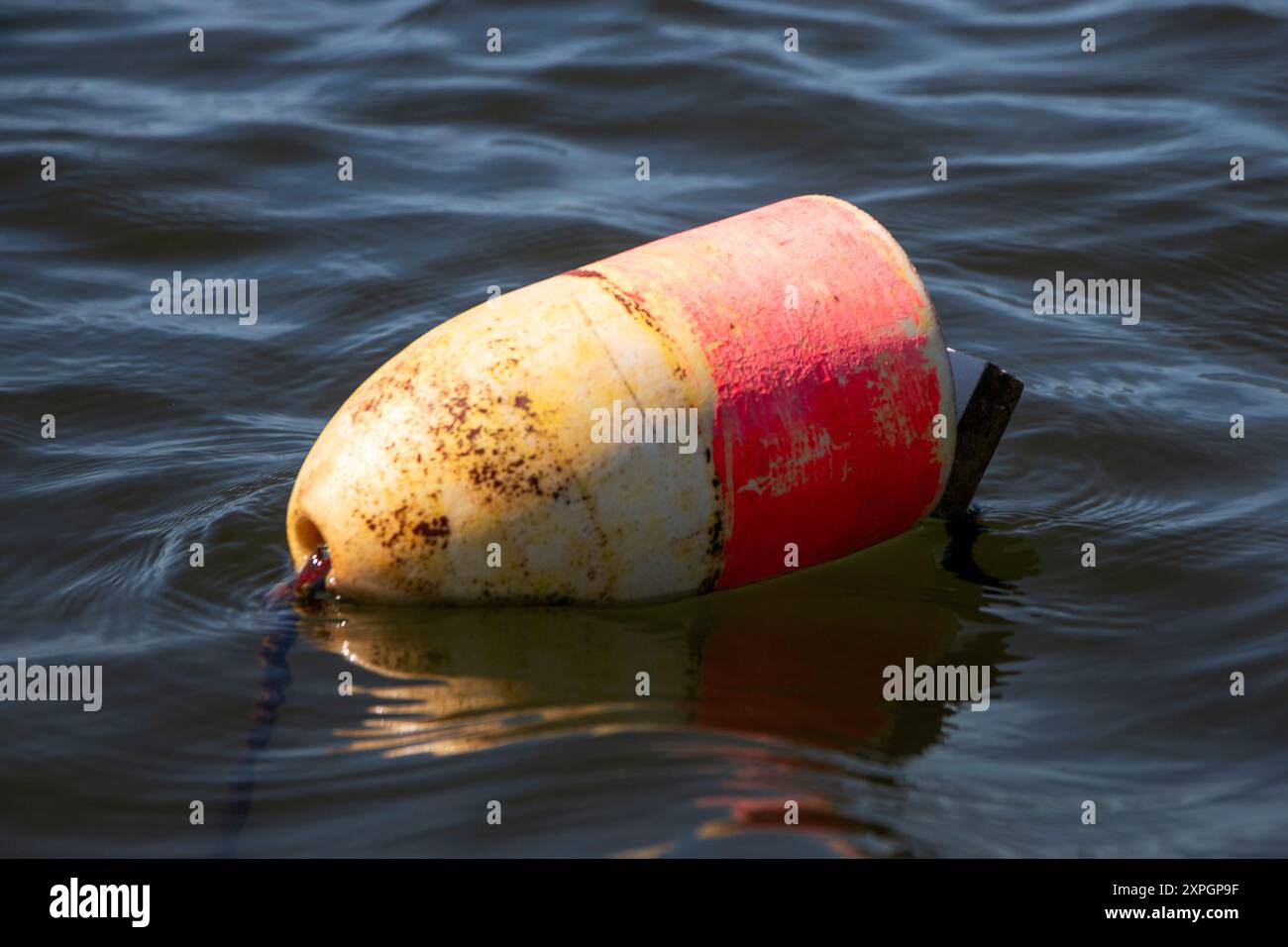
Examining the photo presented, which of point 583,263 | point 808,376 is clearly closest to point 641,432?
point 808,376

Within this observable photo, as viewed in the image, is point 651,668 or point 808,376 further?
point 651,668

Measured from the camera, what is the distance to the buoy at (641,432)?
11.9 feet

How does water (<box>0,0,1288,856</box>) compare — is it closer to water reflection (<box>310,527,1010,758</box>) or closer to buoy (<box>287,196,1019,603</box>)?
water reflection (<box>310,527,1010,758</box>)

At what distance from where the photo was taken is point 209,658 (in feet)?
13.0

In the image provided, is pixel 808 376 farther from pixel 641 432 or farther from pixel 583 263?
pixel 583 263

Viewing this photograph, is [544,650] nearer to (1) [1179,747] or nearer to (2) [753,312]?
(2) [753,312]

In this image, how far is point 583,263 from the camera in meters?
6.75

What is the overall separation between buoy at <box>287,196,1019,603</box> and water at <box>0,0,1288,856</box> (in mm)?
262

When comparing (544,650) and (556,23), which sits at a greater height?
(556,23)

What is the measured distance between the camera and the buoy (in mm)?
3619

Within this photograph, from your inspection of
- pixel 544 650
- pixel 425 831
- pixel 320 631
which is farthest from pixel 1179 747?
pixel 320 631

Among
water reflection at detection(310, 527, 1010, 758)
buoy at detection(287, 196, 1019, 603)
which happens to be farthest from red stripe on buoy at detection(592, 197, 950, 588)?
water reflection at detection(310, 527, 1010, 758)

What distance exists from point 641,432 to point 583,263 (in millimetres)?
3239

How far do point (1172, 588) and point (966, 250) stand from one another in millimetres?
2770
